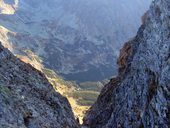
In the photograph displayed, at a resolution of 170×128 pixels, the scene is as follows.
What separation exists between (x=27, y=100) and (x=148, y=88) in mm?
16365

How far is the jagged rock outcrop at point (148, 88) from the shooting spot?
4481cm

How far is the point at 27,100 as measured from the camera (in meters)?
43.4

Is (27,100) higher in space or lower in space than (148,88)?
lower

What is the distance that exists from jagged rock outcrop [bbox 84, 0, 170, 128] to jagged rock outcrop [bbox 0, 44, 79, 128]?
766cm

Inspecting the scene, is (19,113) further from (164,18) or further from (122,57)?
(122,57)

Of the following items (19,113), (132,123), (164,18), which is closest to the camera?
(19,113)

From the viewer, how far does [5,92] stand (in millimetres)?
41062

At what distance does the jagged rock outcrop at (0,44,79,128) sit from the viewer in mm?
38844

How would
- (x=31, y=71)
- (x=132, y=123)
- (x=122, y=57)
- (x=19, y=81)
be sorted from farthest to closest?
(x=122, y=57)
(x=31, y=71)
(x=132, y=123)
(x=19, y=81)

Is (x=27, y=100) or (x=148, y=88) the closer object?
(x=27, y=100)

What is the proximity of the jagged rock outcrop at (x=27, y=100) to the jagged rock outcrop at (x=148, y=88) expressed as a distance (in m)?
7.66

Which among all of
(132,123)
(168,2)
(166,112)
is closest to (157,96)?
(166,112)

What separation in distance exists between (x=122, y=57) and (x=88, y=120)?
21.7 meters

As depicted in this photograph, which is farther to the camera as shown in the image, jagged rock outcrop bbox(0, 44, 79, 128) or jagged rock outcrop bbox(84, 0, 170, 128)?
jagged rock outcrop bbox(84, 0, 170, 128)
